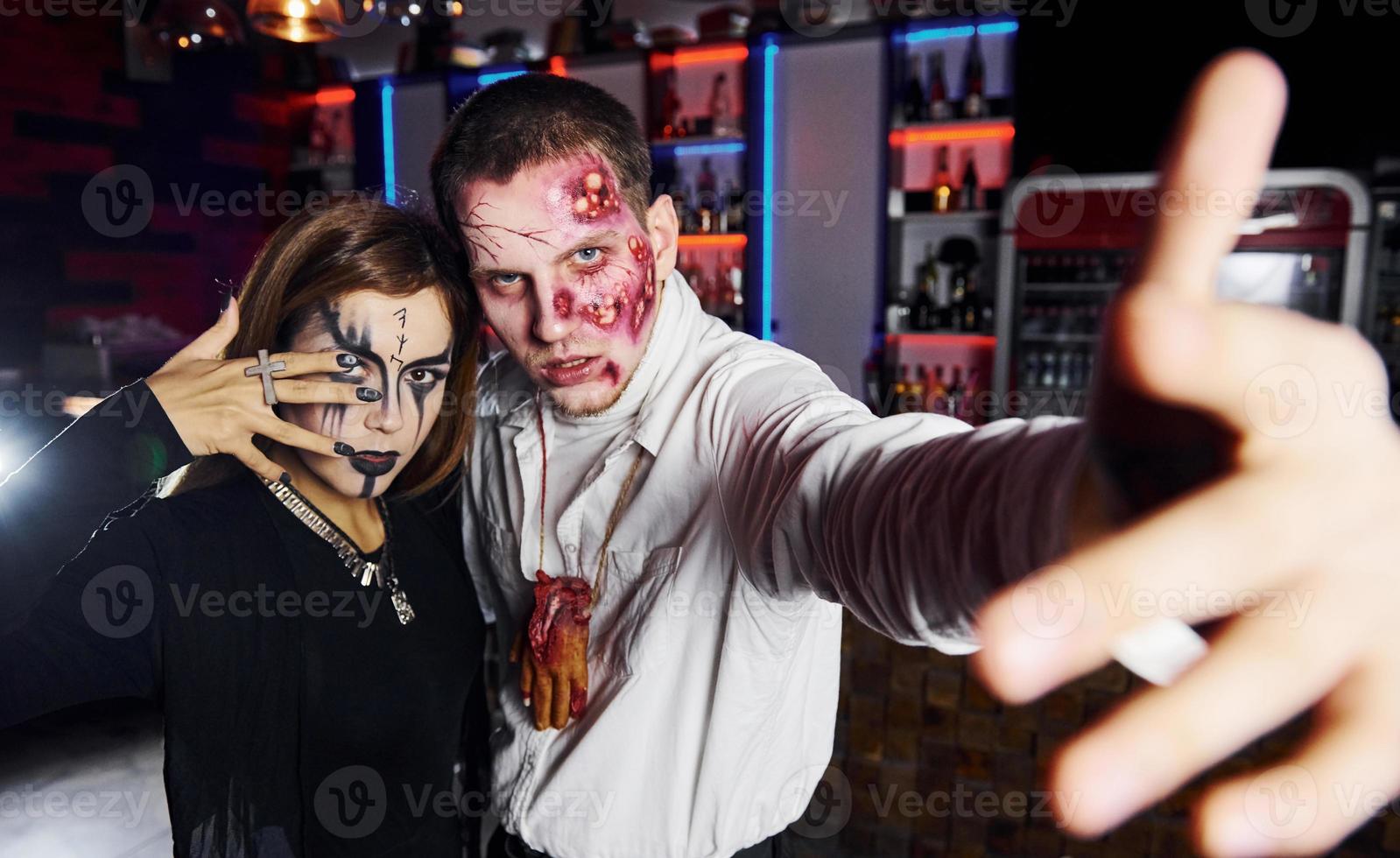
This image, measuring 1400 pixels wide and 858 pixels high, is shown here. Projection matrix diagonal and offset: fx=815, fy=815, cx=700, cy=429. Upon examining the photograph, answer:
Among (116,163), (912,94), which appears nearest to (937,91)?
(912,94)

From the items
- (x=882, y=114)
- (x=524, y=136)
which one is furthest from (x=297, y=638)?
(x=882, y=114)

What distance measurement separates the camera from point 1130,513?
0.37m

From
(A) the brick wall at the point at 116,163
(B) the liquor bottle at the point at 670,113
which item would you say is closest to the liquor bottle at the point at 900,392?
(B) the liquor bottle at the point at 670,113

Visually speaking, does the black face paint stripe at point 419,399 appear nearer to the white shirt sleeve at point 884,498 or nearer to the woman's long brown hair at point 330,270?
the woman's long brown hair at point 330,270

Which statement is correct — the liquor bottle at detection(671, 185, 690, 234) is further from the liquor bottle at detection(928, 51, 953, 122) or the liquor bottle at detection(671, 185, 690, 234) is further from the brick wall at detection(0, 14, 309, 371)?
the brick wall at detection(0, 14, 309, 371)

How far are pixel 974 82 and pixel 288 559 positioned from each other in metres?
4.01

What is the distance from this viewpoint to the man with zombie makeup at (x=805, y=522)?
32 cm

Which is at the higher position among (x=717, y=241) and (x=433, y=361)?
(x=717, y=241)

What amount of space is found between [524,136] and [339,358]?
0.44 meters

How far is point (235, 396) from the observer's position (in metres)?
1.13

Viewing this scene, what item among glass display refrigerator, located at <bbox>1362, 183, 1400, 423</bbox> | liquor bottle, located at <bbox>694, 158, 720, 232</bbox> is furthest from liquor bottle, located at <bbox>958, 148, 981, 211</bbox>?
glass display refrigerator, located at <bbox>1362, 183, 1400, 423</bbox>

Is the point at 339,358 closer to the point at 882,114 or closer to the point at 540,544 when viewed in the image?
the point at 540,544

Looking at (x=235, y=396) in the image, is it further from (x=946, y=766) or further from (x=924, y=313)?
(x=924, y=313)

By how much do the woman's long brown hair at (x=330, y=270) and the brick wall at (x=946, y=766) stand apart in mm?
1065
